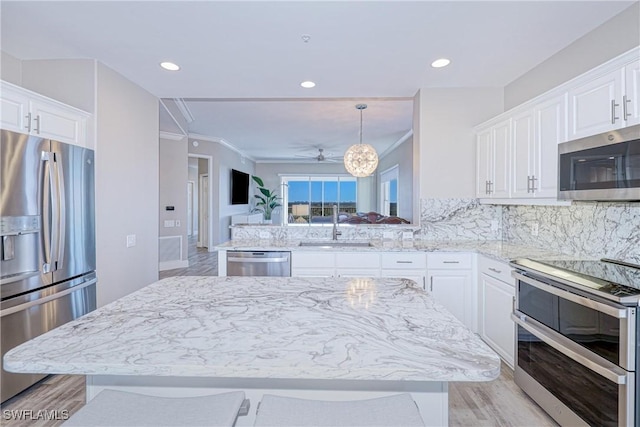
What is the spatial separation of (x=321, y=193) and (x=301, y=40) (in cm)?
971

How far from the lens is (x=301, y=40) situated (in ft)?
8.80

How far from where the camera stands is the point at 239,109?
5.40 metres

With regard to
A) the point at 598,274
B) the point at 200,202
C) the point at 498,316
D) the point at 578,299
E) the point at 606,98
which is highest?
the point at 606,98

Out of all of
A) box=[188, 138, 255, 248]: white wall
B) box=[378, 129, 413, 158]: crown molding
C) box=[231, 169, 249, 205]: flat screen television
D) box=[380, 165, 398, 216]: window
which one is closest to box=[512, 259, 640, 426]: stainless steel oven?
box=[378, 129, 413, 158]: crown molding

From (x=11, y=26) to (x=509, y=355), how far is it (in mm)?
4576

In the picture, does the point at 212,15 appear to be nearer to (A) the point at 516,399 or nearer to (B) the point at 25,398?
(B) the point at 25,398

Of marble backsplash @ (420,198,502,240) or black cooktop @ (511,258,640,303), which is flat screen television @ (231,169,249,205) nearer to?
marble backsplash @ (420,198,502,240)

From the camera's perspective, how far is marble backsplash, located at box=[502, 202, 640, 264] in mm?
2232

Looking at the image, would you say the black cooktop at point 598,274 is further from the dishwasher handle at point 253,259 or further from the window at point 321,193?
the window at point 321,193

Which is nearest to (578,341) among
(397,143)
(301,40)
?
(301,40)

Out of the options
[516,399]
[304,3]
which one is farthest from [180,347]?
[516,399]

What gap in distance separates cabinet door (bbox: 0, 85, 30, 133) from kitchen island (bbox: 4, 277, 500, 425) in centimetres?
166

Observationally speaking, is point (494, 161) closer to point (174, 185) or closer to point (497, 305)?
point (497, 305)

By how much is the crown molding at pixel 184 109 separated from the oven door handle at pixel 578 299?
4.67m
